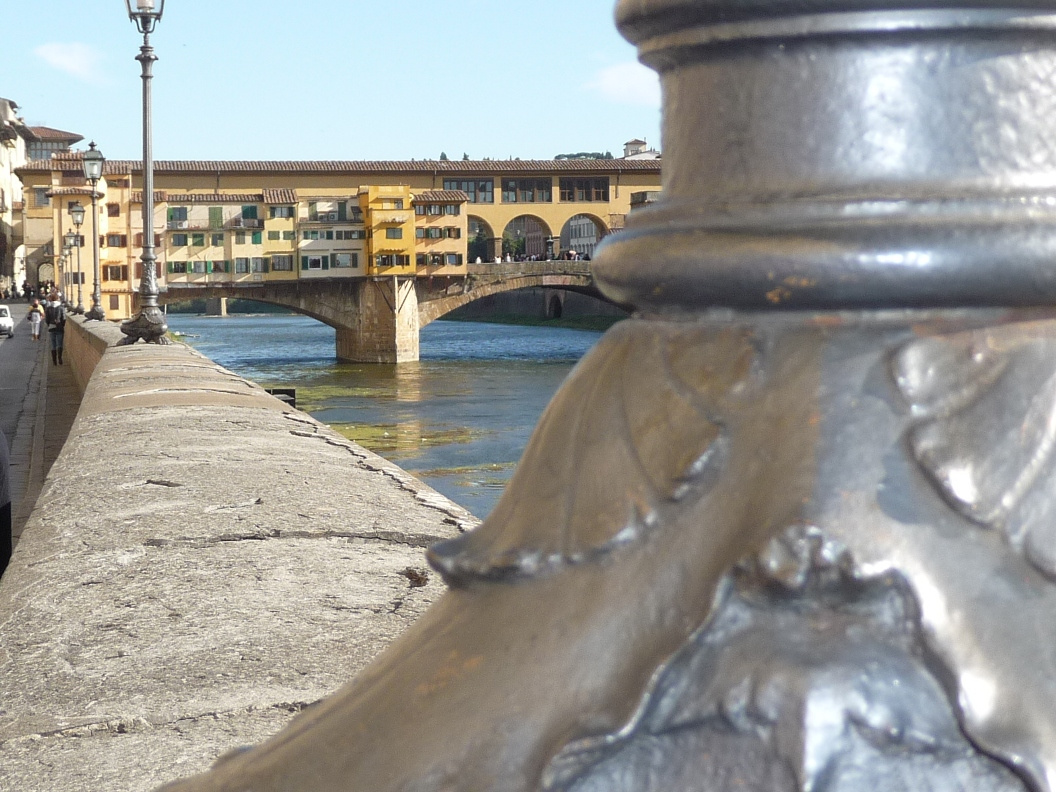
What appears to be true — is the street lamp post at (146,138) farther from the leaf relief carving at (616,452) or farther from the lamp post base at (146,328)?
the leaf relief carving at (616,452)

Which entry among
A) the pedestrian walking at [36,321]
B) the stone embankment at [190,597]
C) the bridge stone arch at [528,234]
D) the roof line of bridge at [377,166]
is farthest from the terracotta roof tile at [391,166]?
the stone embankment at [190,597]

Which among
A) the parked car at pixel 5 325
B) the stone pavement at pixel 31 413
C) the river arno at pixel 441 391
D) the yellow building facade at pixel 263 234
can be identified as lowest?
the river arno at pixel 441 391

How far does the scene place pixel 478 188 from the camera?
50.8 meters

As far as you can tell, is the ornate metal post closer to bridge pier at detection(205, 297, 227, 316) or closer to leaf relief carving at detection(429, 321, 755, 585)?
leaf relief carving at detection(429, 321, 755, 585)

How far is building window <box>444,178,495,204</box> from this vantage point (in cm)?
5038

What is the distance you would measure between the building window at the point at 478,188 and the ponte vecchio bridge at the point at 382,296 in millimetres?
9844

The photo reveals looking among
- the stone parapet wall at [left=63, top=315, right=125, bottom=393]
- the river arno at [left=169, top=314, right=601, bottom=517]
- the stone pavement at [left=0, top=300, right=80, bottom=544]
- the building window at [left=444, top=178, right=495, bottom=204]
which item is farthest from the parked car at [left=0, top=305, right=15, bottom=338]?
the building window at [left=444, top=178, right=495, bottom=204]

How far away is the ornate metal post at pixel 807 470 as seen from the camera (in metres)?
0.45

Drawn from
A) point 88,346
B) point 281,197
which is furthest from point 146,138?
point 281,197

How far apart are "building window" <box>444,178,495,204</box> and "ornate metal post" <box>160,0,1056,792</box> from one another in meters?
50.1

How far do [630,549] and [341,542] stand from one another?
5.79 ft

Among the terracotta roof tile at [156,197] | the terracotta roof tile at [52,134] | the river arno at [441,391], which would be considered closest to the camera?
the river arno at [441,391]

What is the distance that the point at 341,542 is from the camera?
2.22m

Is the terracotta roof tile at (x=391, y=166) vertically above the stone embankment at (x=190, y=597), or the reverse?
the terracotta roof tile at (x=391, y=166)
